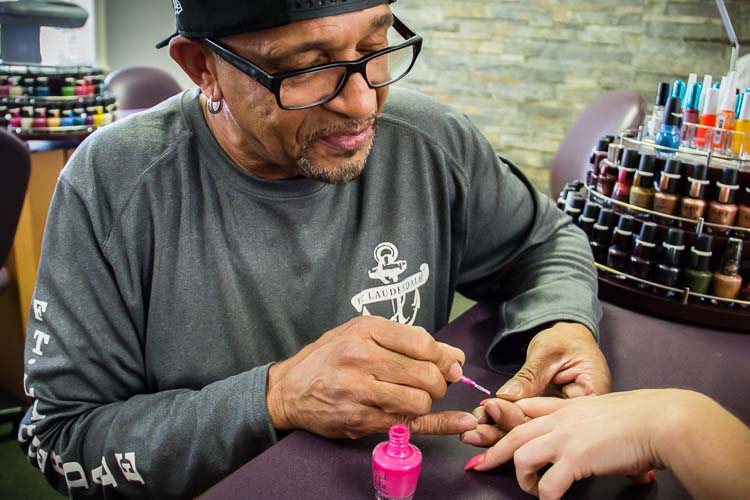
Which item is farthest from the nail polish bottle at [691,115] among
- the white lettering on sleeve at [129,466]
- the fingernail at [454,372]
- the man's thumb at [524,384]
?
the white lettering on sleeve at [129,466]

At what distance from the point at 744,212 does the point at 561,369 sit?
0.52 meters

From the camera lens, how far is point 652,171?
1.33m

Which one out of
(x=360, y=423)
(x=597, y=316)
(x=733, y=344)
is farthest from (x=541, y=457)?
(x=733, y=344)

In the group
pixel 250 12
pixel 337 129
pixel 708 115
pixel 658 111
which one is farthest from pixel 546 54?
pixel 250 12

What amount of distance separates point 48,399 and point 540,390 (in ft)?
2.26

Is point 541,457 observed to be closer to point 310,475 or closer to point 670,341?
point 310,475

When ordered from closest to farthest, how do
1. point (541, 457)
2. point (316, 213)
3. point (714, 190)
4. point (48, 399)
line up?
point (541, 457), point (48, 399), point (316, 213), point (714, 190)

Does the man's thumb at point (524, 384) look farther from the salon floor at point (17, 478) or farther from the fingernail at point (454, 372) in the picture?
the salon floor at point (17, 478)

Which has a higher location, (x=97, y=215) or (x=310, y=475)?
(x=97, y=215)

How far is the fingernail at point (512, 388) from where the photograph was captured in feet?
3.08

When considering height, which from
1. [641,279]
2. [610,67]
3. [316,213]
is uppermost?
[610,67]

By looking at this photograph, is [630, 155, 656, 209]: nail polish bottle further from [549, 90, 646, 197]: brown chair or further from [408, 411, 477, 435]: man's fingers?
[549, 90, 646, 197]: brown chair

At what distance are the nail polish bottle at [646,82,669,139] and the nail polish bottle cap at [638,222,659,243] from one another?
32 cm

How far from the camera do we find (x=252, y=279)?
3.60 feet
